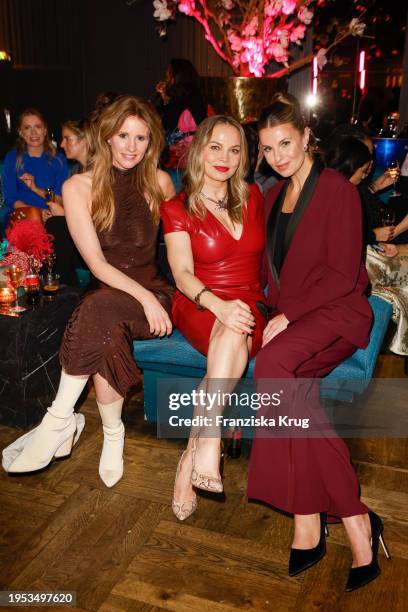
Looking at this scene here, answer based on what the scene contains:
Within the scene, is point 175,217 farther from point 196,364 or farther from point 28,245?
point 28,245

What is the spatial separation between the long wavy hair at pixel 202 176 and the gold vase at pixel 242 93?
7.72 feet

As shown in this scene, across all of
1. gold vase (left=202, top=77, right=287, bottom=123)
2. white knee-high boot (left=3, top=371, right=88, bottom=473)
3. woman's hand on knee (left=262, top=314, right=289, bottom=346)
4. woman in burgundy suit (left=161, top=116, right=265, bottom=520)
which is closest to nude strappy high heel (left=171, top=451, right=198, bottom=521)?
woman in burgundy suit (left=161, top=116, right=265, bottom=520)

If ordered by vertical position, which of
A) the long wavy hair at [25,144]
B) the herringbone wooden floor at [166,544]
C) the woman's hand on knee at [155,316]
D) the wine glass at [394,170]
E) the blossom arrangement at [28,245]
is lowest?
the herringbone wooden floor at [166,544]

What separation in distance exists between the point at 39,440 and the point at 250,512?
939 mm

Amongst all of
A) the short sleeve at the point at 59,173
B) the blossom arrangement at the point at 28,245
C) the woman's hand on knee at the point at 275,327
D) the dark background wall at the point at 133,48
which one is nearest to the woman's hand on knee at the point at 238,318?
the woman's hand on knee at the point at 275,327

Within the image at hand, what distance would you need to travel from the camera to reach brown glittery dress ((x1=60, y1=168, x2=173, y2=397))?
2443 millimetres

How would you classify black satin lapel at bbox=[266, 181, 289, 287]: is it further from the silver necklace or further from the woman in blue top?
the woman in blue top

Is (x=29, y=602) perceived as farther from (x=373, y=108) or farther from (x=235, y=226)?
(x=373, y=108)

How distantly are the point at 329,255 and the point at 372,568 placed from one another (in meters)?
1.15

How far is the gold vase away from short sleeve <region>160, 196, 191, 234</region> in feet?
8.15

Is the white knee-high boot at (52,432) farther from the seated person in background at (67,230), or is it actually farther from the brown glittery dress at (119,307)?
the seated person in background at (67,230)

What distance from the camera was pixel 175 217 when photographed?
8.31 ft

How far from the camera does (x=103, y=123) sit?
260 centimetres

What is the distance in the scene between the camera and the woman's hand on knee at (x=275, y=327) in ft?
7.80
